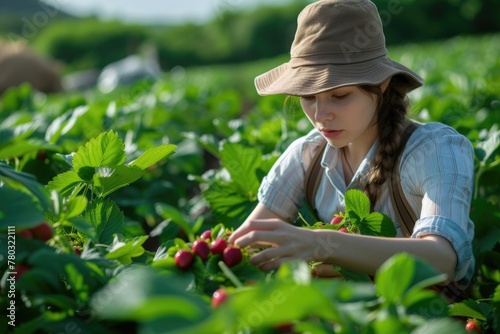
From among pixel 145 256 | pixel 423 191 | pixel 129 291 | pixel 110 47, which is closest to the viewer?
pixel 129 291

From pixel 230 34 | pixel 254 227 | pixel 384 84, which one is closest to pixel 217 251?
pixel 254 227

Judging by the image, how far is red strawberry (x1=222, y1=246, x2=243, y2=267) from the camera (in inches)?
62.4

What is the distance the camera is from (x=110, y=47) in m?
52.5

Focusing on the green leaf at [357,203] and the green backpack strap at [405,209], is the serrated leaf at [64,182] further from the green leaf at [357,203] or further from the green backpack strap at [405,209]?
the green backpack strap at [405,209]

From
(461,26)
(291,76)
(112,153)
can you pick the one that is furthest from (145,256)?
(461,26)

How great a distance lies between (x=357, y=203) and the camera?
72.9 inches

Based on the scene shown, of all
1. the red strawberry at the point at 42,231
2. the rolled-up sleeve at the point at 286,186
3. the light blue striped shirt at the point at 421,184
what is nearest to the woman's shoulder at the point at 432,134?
the light blue striped shirt at the point at 421,184

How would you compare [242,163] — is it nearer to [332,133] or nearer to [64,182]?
[332,133]

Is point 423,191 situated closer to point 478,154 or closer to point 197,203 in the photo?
point 478,154

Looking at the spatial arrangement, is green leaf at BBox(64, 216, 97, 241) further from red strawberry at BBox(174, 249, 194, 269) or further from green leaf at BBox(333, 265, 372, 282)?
green leaf at BBox(333, 265, 372, 282)

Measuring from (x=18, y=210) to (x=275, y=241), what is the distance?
1.80 feet

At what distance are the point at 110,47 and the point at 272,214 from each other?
2039 inches

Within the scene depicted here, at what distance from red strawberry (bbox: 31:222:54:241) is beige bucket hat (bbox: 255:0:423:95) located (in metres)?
0.78

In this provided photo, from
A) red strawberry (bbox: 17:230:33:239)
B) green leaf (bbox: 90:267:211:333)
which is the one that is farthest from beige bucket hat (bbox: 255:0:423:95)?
green leaf (bbox: 90:267:211:333)
